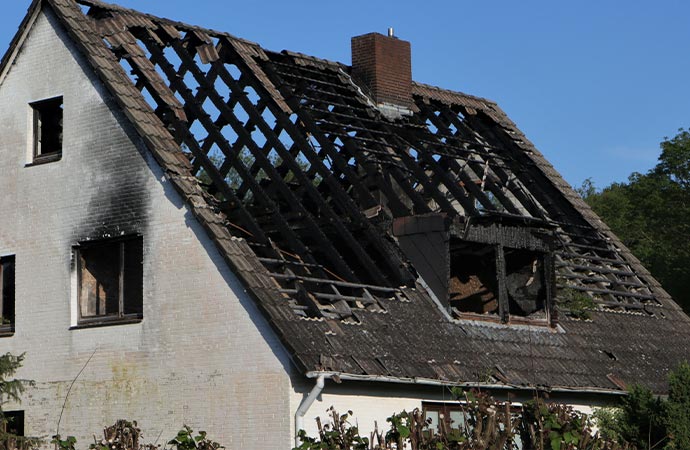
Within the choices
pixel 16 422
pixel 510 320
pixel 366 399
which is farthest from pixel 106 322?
pixel 510 320

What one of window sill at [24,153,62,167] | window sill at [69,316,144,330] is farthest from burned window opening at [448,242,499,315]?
window sill at [24,153,62,167]

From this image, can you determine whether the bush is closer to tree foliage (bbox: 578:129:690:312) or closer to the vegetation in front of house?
the vegetation in front of house

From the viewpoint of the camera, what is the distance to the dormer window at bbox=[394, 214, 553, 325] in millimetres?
19672

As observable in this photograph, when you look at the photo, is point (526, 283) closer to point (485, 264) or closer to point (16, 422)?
point (485, 264)

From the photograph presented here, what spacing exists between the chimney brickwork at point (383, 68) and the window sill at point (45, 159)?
6804mm

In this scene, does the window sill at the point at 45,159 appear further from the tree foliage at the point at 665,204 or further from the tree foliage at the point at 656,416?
the tree foliage at the point at 665,204

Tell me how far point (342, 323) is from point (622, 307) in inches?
333

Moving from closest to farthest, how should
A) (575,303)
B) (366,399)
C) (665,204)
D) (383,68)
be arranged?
1. (366,399)
2. (575,303)
3. (383,68)
4. (665,204)

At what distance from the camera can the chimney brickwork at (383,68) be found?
956 inches

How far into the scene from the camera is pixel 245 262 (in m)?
17.1

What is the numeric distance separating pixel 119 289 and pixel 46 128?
3.23 metres

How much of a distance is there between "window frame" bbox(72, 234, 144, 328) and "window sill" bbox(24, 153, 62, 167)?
1533 millimetres

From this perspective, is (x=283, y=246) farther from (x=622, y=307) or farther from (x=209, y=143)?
(x=622, y=307)

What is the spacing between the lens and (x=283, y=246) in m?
20.1
